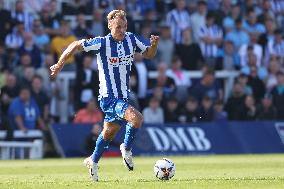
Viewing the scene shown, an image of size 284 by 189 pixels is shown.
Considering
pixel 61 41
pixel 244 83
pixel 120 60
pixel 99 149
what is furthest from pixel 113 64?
pixel 244 83

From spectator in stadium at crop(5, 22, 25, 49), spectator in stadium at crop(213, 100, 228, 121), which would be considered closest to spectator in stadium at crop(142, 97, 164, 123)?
spectator in stadium at crop(213, 100, 228, 121)

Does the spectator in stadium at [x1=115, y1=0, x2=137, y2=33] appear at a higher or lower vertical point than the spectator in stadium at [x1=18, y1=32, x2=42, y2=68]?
higher

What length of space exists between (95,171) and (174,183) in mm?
1386

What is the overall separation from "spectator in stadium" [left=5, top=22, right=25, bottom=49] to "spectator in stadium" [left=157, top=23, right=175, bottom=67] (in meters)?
3.94

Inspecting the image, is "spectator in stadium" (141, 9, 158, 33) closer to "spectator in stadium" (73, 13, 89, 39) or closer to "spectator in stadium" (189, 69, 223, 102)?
"spectator in stadium" (73, 13, 89, 39)

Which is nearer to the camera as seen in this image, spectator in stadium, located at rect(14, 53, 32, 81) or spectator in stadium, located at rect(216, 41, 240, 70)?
spectator in stadium, located at rect(14, 53, 32, 81)

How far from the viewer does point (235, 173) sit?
15625 millimetres

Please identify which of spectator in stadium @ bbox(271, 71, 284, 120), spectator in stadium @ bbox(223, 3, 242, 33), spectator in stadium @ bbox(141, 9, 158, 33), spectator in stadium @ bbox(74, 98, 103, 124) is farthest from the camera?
spectator in stadium @ bbox(223, 3, 242, 33)

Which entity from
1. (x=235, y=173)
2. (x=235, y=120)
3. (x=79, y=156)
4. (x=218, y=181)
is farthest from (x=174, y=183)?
(x=235, y=120)

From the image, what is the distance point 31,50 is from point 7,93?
4.60 feet

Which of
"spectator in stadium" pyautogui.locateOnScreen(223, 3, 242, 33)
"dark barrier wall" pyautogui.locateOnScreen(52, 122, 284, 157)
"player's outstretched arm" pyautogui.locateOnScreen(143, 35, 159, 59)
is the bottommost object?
"dark barrier wall" pyautogui.locateOnScreen(52, 122, 284, 157)

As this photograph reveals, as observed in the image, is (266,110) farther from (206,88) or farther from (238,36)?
(238,36)

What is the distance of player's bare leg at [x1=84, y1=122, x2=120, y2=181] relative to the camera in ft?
45.7

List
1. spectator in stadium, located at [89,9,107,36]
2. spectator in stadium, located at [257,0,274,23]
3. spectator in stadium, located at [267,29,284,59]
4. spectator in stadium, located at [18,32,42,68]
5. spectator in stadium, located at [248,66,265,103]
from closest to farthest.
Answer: spectator in stadium, located at [18,32,42,68]
spectator in stadium, located at [89,9,107,36]
spectator in stadium, located at [248,66,265,103]
spectator in stadium, located at [267,29,284,59]
spectator in stadium, located at [257,0,274,23]
